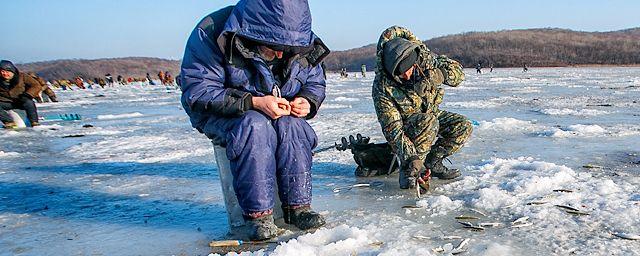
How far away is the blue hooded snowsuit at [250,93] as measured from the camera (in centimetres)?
261

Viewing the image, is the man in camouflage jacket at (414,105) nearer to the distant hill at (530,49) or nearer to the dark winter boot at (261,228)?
the dark winter boot at (261,228)

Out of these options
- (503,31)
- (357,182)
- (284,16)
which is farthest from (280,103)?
(503,31)

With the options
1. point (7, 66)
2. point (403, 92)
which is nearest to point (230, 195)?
point (403, 92)

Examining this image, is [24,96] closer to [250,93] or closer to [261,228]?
[250,93]

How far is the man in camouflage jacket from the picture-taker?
3.74 metres

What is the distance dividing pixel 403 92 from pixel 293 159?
1437mm

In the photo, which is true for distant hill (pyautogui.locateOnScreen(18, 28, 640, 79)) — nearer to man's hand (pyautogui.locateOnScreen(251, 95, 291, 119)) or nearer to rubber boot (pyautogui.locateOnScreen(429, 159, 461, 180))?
rubber boot (pyautogui.locateOnScreen(429, 159, 461, 180))

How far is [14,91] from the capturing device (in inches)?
378

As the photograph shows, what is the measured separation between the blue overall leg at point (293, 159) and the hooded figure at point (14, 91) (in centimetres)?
842

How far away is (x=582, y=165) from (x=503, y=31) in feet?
474

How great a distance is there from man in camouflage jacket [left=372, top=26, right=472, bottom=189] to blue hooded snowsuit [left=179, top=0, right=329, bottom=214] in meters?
1.03

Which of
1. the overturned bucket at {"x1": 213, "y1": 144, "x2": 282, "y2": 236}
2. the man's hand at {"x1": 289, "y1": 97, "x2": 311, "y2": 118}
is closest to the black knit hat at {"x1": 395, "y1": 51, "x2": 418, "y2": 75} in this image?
the man's hand at {"x1": 289, "y1": 97, "x2": 311, "y2": 118}

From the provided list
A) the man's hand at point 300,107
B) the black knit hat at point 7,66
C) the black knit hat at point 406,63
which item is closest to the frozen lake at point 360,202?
the man's hand at point 300,107

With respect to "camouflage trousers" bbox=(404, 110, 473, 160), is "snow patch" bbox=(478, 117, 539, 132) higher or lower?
lower
